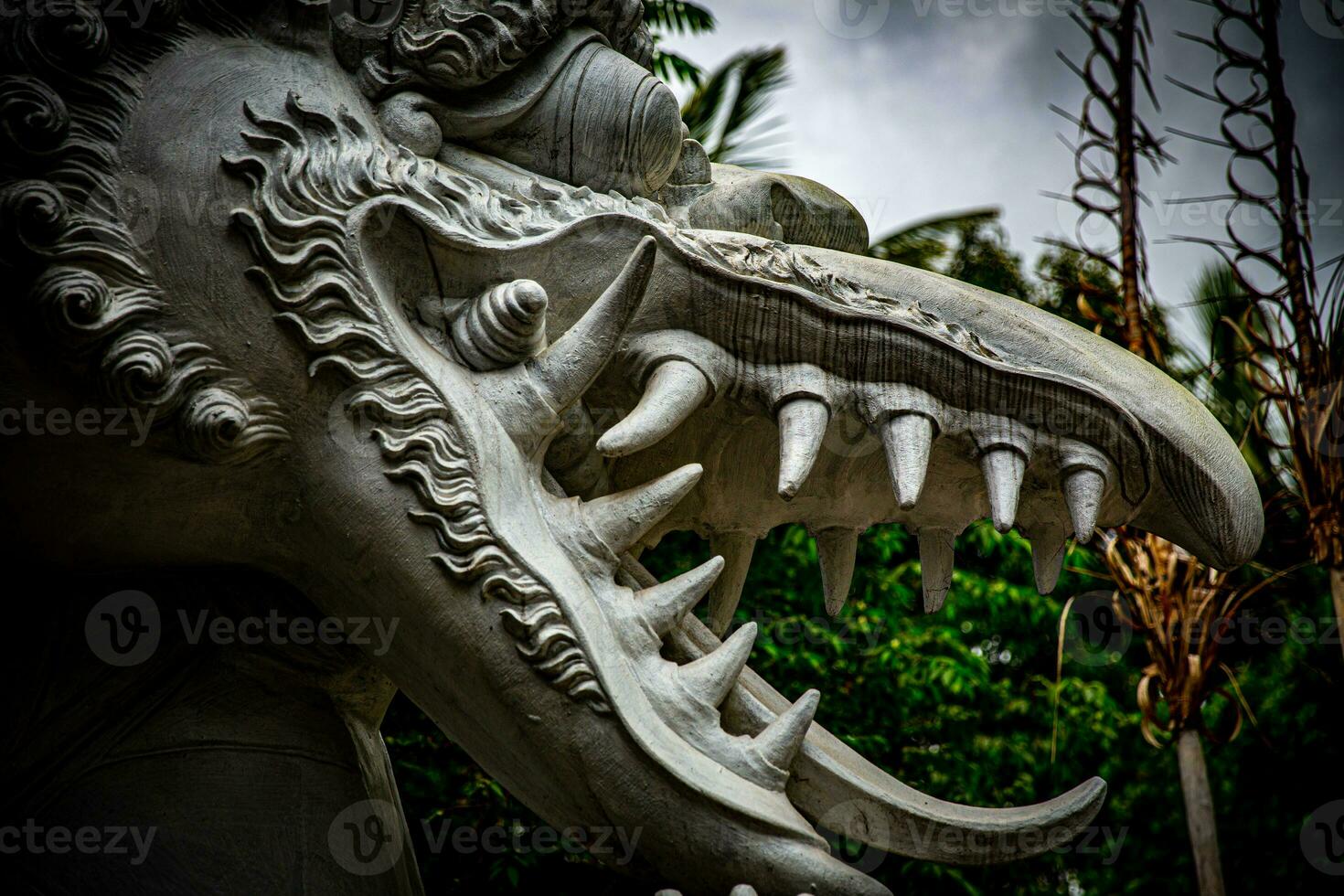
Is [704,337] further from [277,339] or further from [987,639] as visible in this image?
[987,639]

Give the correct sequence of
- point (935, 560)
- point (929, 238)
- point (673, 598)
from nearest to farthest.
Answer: point (673, 598), point (935, 560), point (929, 238)

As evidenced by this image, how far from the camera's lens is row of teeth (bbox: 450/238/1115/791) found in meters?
1.72

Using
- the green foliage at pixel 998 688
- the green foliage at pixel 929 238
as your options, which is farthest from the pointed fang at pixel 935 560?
the green foliage at pixel 929 238

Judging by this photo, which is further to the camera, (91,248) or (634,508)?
(634,508)

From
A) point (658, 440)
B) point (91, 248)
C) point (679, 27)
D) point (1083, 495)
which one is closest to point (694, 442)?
point (658, 440)

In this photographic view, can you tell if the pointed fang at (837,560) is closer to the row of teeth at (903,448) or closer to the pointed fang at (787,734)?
the row of teeth at (903,448)

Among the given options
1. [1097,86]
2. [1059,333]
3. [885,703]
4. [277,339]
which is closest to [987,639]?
[885,703]

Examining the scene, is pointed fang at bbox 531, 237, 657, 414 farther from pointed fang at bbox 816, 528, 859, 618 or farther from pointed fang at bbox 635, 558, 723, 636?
pointed fang at bbox 816, 528, 859, 618

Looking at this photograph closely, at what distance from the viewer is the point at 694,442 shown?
201 centimetres

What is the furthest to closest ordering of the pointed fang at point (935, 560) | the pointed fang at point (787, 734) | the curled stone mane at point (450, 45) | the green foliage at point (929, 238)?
the green foliage at point (929, 238), the pointed fang at point (935, 560), the curled stone mane at point (450, 45), the pointed fang at point (787, 734)

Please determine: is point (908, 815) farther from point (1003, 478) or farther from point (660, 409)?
A: point (660, 409)

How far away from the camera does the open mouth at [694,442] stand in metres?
1.66

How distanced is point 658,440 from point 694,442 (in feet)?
0.60

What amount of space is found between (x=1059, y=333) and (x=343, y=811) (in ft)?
4.36
